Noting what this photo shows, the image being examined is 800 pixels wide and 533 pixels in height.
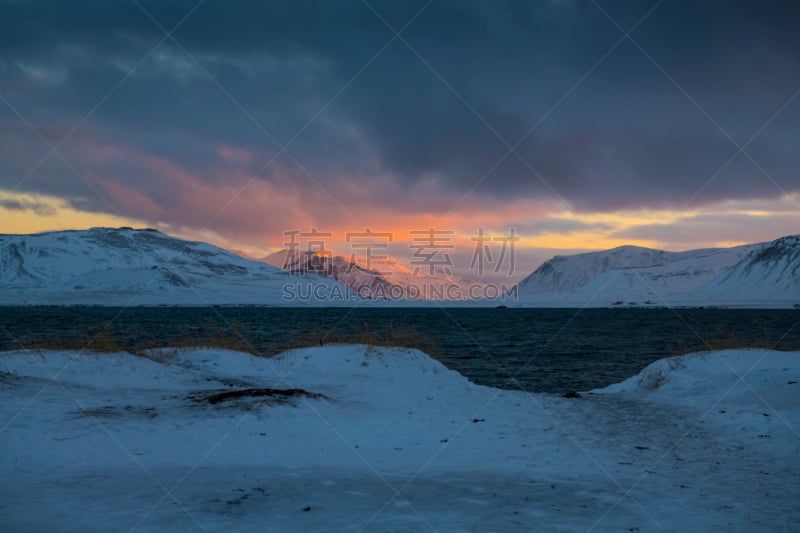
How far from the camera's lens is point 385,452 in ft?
37.9

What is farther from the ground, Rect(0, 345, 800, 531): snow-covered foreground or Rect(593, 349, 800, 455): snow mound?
Rect(593, 349, 800, 455): snow mound

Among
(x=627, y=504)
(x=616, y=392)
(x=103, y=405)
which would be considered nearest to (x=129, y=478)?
(x=103, y=405)

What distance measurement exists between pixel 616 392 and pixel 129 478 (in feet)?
55.2

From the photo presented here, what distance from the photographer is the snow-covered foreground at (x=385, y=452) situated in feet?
24.2

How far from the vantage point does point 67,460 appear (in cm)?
966

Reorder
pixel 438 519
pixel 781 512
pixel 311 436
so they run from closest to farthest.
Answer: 1. pixel 438 519
2. pixel 781 512
3. pixel 311 436

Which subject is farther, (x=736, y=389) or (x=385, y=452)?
(x=736, y=389)

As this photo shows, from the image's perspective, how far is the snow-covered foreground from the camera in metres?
7.39

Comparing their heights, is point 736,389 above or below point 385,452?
above

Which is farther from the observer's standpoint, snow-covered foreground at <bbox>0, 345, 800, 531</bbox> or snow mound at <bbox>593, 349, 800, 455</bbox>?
snow mound at <bbox>593, 349, 800, 455</bbox>

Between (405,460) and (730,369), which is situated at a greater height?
(730,369)

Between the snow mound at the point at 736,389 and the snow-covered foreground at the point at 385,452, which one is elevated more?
the snow mound at the point at 736,389

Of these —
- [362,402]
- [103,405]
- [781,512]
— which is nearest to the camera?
[781,512]

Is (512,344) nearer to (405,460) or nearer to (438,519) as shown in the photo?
(405,460)
